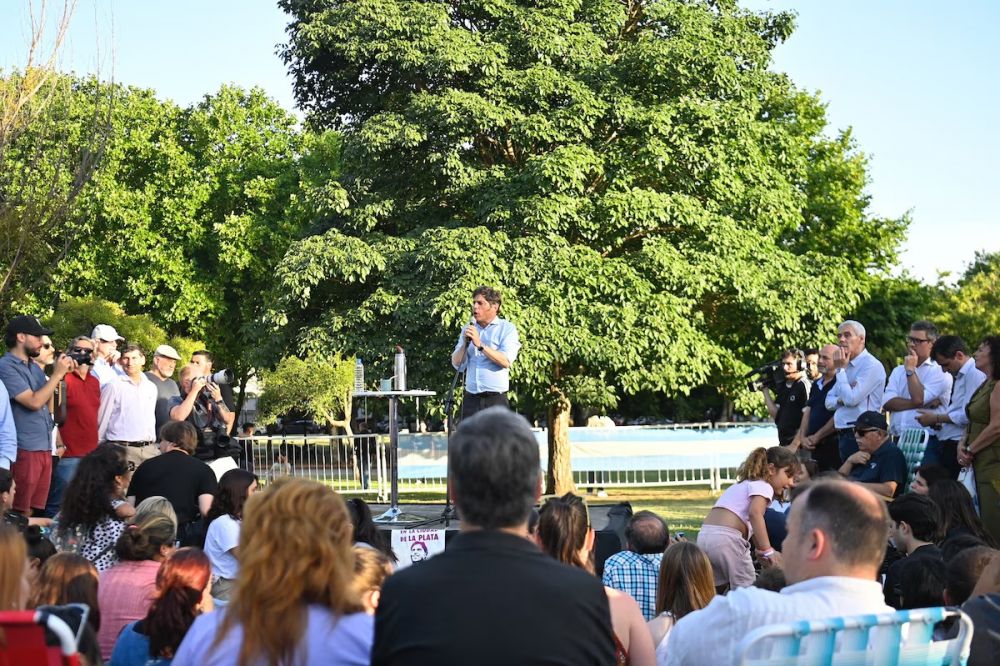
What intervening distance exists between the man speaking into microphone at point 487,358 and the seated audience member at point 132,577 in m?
4.41

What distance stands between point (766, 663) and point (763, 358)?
20031 millimetres

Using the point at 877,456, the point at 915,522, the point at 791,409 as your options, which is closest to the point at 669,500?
the point at 791,409

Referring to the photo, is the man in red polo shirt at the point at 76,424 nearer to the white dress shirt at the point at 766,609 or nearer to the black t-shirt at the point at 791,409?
the black t-shirt at the point at 791,409

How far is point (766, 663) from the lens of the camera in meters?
2.77

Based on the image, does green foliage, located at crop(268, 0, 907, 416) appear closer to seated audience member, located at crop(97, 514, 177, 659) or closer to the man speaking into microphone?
the man speaking into microphone

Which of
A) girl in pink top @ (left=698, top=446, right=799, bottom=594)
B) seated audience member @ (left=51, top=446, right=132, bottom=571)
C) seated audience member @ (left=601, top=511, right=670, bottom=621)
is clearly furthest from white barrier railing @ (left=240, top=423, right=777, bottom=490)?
seated audience member @ (left=601, top=511, right=670, bottom=621)

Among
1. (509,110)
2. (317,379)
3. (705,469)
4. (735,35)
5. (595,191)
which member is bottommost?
(705,469)

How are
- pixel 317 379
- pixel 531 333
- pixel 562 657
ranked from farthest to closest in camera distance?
pixel 317 379
pixel 531 333
pixel 562 657

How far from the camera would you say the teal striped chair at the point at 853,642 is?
108 inches

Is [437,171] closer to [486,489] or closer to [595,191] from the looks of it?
[595,191]

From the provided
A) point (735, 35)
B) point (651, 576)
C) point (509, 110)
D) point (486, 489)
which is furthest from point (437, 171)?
point (486, 489)

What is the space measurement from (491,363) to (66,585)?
17.9 ft

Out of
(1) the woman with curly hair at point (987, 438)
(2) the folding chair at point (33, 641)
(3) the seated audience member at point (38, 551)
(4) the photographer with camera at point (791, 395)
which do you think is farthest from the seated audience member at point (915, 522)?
(4) the photographer with camera at point (791, 395)

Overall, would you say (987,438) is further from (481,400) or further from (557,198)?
(557,198)
